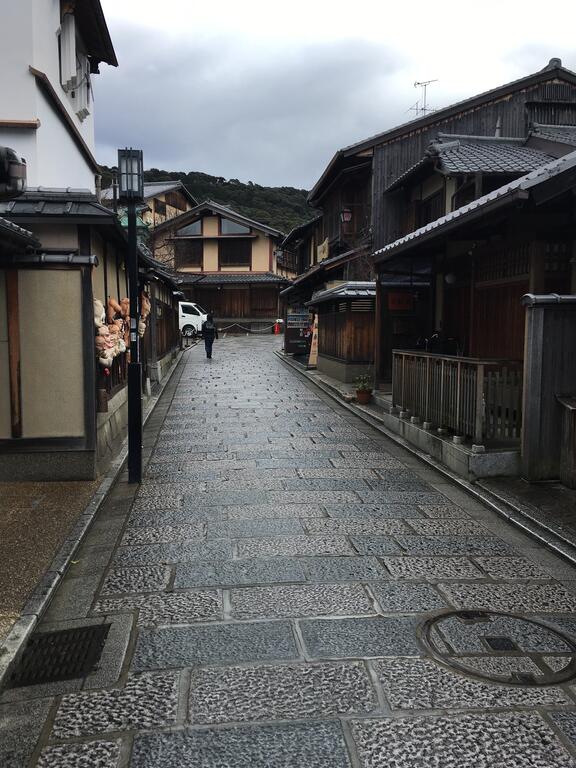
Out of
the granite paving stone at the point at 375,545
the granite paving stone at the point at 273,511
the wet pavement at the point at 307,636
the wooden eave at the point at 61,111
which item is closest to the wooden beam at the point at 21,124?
the wooden eave at the point at 61,111

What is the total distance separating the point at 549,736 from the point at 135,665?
2.58 metres

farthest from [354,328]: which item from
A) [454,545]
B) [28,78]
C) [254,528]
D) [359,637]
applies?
[359,637]

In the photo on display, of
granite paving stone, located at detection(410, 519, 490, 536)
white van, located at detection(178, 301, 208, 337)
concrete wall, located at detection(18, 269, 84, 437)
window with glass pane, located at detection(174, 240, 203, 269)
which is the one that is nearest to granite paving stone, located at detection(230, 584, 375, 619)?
granite paving stone, located at detection(410, 519, 490, 536)

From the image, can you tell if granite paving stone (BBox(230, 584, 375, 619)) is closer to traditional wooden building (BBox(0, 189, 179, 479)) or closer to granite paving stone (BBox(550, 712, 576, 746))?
granite paving stone (BBox(550, 712, 576, 746))

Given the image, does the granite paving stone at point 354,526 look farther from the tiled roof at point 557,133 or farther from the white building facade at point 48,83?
the tiled roof at point 557,133

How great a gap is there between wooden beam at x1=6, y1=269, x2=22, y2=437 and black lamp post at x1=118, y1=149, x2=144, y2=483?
1465mm

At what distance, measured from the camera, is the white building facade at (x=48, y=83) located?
13.2 m

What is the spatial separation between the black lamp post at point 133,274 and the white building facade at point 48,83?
208 inches

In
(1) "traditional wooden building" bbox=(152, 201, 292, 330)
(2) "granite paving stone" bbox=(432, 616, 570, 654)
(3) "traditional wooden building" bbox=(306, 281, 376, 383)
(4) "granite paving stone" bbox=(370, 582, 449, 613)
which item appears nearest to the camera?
(2) "granite paving stone" bbox=(432, 616, 570, 654)

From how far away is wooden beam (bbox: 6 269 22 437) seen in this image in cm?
840

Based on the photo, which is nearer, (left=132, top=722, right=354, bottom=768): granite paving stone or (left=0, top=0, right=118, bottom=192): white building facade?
(left=132, top=722, right=354, bottom=768): granite paving stone

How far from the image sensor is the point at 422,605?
5207 millimetres

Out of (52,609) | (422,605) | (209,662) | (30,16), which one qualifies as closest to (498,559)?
(422,605)

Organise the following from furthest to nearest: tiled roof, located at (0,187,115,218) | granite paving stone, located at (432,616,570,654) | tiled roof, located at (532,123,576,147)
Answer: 1. tiled roof, located at (532,123,576,147)
2. tiled roof, located at (0,187,115,218)
3. granite paving stone, located at (432,616,570,654)
